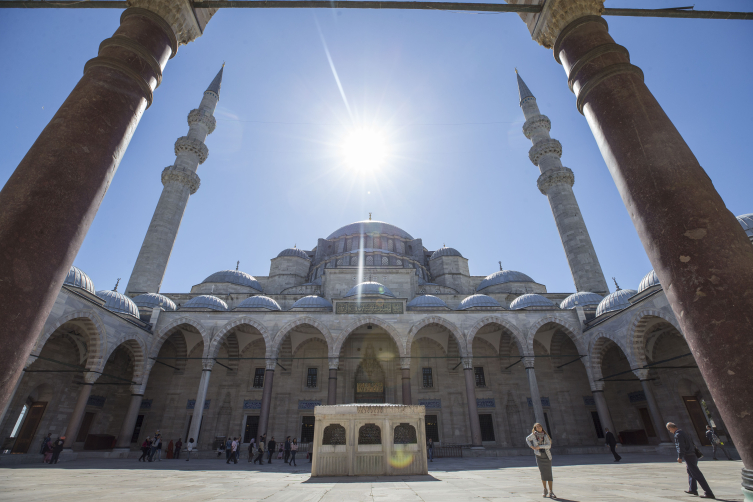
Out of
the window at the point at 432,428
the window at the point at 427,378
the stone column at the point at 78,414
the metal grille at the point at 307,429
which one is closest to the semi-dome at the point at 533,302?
the window at the point at 427,378

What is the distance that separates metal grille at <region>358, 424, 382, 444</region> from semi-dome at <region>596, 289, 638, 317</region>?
39.6 feet

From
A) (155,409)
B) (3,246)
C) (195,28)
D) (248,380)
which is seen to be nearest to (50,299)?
(3,246)

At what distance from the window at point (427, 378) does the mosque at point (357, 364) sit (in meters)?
0.10

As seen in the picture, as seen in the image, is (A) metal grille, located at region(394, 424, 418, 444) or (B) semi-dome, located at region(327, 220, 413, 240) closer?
(A) metal grille, located at region(394, 424, 418, 444)

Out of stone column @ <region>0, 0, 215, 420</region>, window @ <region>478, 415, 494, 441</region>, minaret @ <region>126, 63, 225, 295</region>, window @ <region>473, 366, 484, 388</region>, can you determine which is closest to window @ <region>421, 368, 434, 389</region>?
window @ <region>473, 366, 484, 388</region>

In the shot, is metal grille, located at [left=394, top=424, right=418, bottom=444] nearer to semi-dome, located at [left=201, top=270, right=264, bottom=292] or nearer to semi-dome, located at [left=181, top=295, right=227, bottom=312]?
semi-dome, located at [left=181, top=295, right=227, bottom=312]

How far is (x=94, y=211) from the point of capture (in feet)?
9.30

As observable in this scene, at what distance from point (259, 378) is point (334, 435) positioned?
1161 centimetres

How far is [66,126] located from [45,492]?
15.0 ft

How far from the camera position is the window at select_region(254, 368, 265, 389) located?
17500mm

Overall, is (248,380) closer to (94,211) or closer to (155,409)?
(155,409)

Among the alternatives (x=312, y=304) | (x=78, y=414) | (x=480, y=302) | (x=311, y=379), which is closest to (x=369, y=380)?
(x=311, y=379)

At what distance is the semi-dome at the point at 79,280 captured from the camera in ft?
42.4

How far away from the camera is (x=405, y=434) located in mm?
7410
